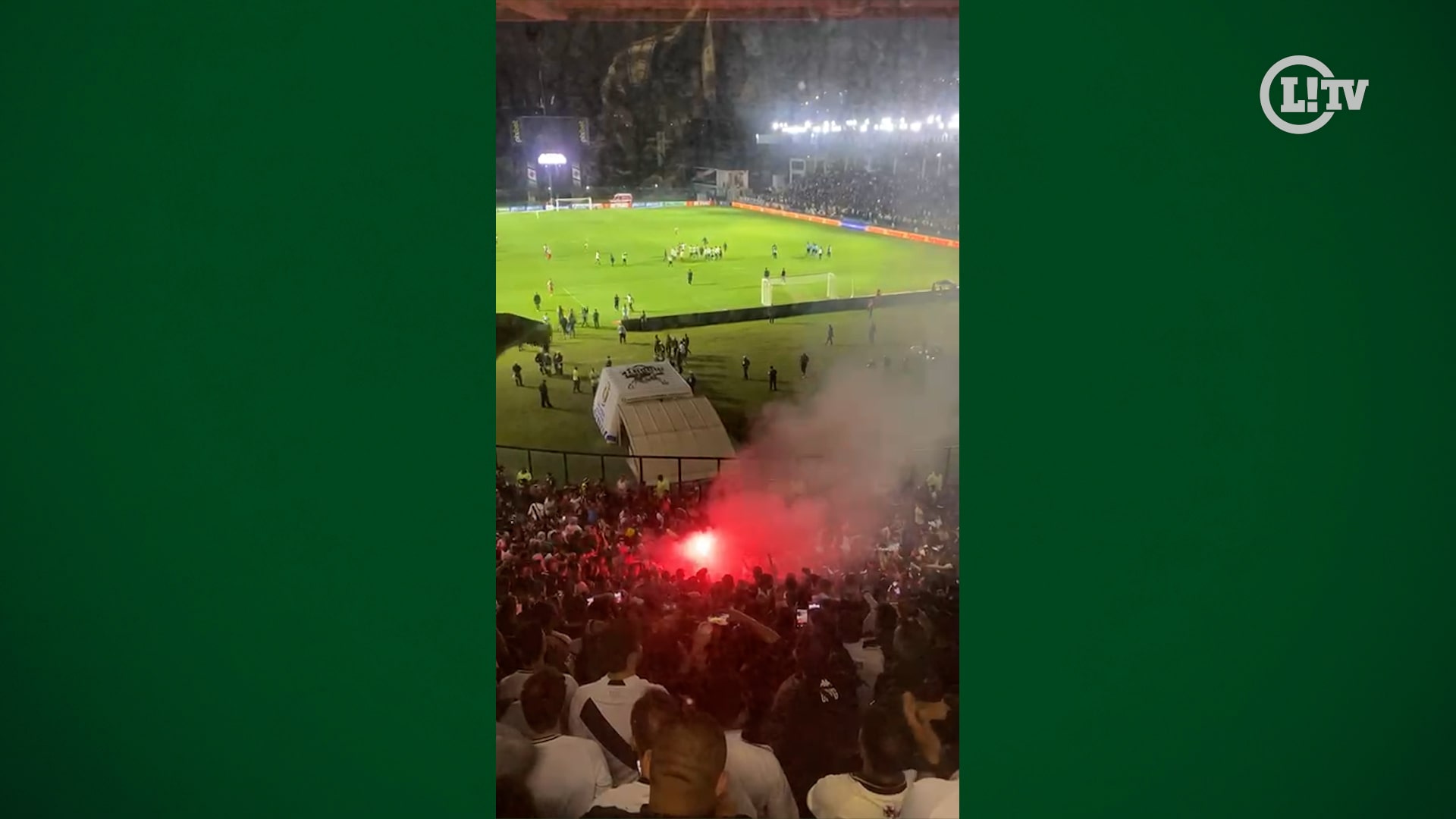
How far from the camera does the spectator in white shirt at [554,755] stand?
282 centimetres

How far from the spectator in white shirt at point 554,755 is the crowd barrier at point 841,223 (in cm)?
134

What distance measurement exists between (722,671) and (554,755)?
0.49m

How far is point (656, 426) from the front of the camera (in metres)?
2.84

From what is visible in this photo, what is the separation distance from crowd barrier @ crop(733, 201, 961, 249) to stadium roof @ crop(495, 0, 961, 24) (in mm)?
486

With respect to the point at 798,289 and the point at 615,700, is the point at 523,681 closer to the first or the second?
the point at 615,700

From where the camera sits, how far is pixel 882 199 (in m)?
2.83
